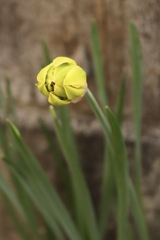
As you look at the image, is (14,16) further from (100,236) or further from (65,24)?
(100,236)

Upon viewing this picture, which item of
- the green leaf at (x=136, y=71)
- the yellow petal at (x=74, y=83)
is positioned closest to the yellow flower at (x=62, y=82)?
the yellow petal at (x=74, y=83)

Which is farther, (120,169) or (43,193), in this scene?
(43,193)

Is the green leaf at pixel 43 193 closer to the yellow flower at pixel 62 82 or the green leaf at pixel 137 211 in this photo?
the green leaf at pixel 137 211

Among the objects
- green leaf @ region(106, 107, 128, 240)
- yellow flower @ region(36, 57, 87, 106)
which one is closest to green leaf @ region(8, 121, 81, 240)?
green leaf @ region(106, 107, 128, 240)

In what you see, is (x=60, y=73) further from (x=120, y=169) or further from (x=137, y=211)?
(x=137, y=211)

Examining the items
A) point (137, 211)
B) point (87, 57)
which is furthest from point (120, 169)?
point (87, 57)

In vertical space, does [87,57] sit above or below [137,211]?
above
